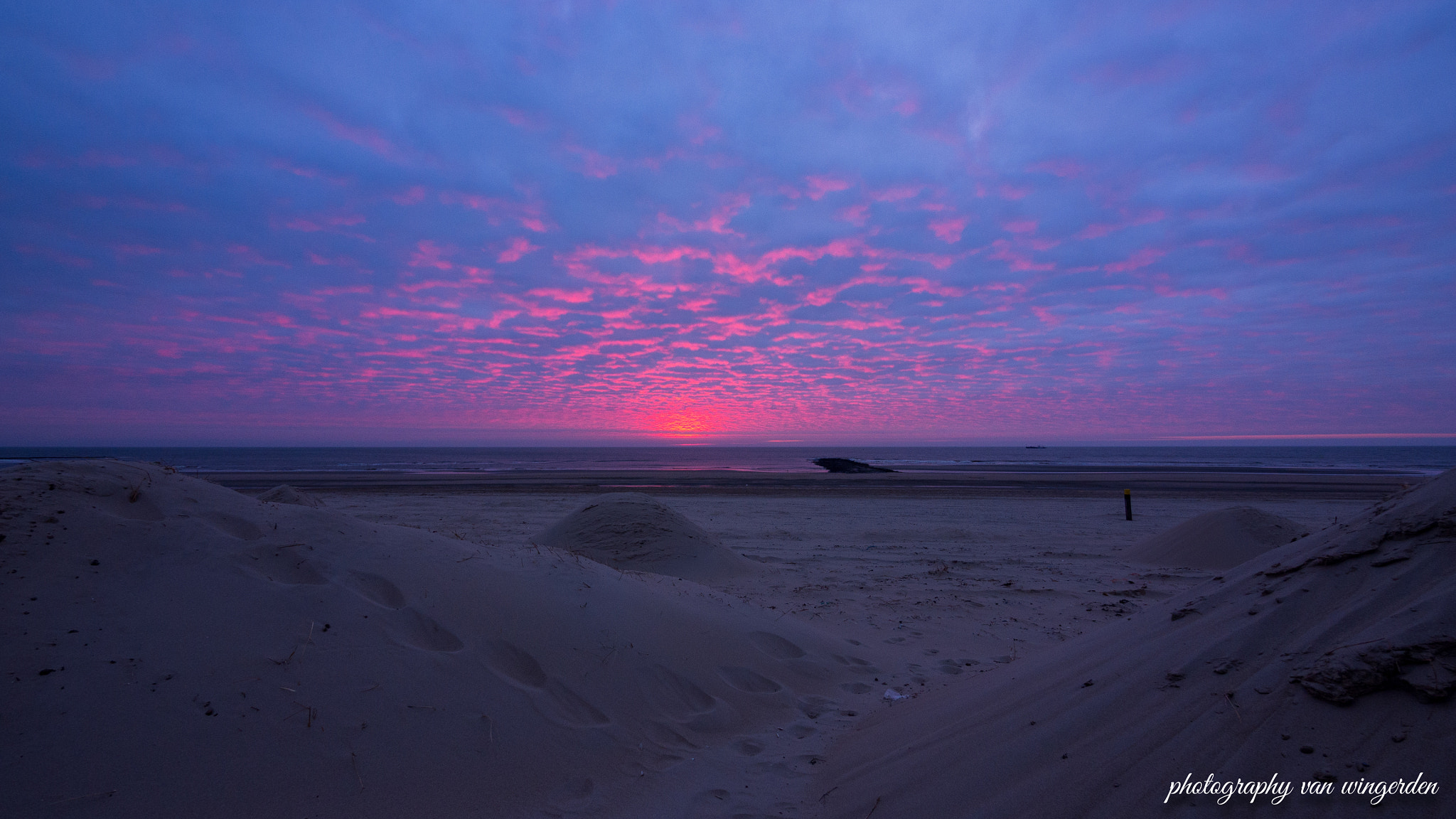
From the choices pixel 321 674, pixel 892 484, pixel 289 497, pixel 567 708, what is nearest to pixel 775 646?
pixel 567 708

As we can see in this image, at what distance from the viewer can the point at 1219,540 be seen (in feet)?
38.3

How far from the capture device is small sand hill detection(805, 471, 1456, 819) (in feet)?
7.36

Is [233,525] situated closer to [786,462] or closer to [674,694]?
[674,694]

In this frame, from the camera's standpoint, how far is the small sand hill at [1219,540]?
450 inches

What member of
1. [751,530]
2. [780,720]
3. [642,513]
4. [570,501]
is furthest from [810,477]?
[780,720]

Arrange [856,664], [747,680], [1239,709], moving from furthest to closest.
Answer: [856,664] < [747,680] < [1239,709]

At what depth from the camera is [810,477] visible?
40.0 m

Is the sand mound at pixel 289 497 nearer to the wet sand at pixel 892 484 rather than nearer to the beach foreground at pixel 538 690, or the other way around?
the beach foreground at pixel 538 690

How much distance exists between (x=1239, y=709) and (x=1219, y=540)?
11585 mm

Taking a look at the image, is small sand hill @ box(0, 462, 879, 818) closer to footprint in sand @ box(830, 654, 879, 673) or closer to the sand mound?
footprint in sand @ box(830, 654, 879, 673)

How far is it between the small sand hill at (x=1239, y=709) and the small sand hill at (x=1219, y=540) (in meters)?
8.88

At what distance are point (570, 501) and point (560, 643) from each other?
62.2 ft

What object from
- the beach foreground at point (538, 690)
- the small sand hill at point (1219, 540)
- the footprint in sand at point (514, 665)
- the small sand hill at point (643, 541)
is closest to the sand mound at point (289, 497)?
the small sand hill at point (643, 541)

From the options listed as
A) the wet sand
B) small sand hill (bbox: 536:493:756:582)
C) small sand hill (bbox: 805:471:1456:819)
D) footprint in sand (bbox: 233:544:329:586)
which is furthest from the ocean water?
small sand hill (bbox: 805:471:1456:819)
